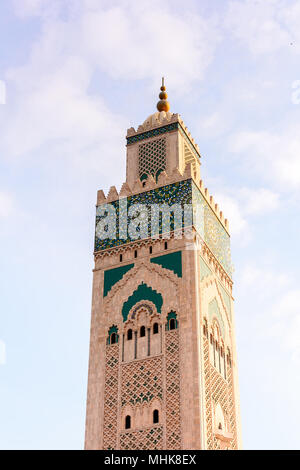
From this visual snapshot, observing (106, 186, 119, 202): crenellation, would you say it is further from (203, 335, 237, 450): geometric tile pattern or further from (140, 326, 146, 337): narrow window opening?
(203, 335, 237, 450): geometric tile pattern

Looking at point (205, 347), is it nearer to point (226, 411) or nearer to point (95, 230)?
point (226, 411)

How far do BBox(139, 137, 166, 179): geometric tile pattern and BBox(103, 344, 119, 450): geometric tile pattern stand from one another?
182 inches

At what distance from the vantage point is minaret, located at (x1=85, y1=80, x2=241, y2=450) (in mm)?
13844

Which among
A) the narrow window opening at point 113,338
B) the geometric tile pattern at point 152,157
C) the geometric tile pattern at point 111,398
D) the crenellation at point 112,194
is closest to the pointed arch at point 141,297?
the narrow window opening at point 113,338

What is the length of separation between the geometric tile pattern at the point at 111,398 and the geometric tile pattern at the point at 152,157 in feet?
15.1

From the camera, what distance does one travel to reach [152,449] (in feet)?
44.1

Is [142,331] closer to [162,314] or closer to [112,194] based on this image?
[162,314]

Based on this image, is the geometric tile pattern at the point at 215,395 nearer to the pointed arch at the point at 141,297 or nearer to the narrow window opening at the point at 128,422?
the pointed arch at the point at 141,297

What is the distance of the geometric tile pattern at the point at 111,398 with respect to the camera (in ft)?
45.8

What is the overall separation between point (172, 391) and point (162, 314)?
1.67 meters

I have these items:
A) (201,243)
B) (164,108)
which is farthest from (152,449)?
(164,108)

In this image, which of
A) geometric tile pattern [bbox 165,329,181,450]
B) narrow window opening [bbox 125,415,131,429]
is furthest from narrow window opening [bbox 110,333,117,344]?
narrow window opening [bbox 125,415,131,429]
